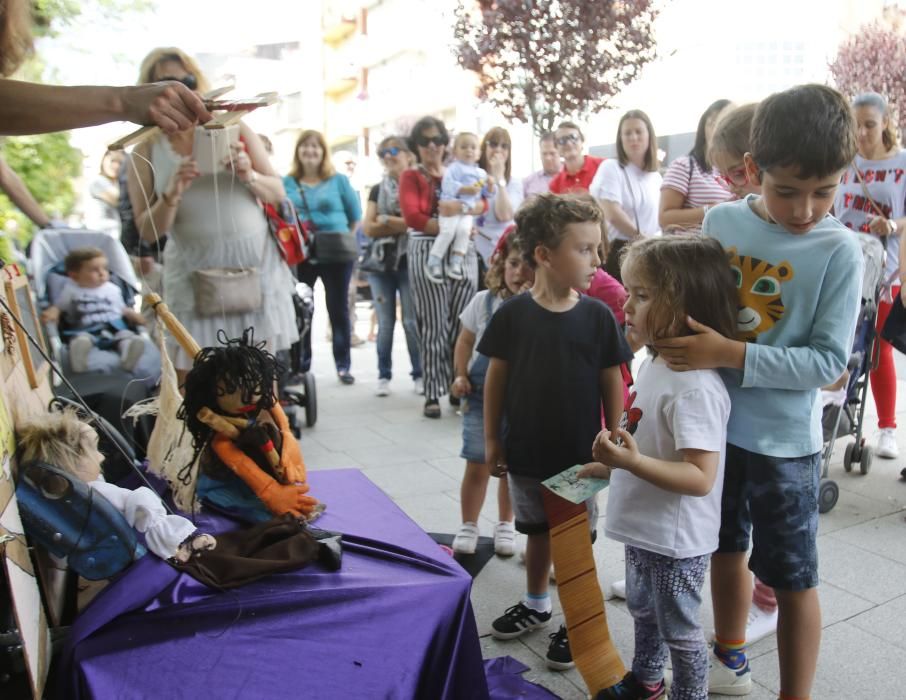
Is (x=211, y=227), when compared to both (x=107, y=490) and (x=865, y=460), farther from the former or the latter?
(x=865, y=460)

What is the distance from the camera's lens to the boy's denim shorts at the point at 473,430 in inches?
117

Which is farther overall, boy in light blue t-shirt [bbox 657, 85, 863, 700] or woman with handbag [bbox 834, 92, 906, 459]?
woman with handbag [bbox 834, 92, 906, 459]

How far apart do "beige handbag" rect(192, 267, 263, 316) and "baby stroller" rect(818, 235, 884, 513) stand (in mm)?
2606

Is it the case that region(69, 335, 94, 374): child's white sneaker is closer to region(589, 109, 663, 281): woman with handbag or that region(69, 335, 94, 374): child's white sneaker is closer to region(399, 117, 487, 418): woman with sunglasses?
region(399, 117, 487, 418): woman with sunglasses

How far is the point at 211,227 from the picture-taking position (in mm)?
3523

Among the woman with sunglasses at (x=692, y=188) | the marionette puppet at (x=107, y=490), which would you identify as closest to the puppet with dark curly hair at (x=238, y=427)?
the marionette puppet at (x=107, y=490)

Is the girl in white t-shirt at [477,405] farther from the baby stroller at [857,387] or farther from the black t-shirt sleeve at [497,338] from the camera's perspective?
the baby stroller at [857,387]

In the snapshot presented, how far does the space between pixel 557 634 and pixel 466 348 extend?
45.4 inches

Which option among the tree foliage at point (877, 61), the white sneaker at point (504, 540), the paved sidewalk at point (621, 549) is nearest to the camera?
the paved sidewalk at point (621, 549)

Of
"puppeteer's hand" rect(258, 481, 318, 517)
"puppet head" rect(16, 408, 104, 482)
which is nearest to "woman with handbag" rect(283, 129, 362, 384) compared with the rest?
"puppeteer's hand" rect(258, 481, 318, 517)

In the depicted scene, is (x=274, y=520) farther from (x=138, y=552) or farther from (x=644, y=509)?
(x=644, y=509)

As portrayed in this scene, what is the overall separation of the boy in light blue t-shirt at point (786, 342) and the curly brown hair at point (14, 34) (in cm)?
157

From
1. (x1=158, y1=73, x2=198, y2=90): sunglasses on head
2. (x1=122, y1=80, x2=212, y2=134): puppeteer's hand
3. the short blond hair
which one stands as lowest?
(x1=122, y1=80, x2=212, y2=134): puppeteer's hand

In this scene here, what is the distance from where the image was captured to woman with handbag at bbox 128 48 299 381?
3.26 metres
